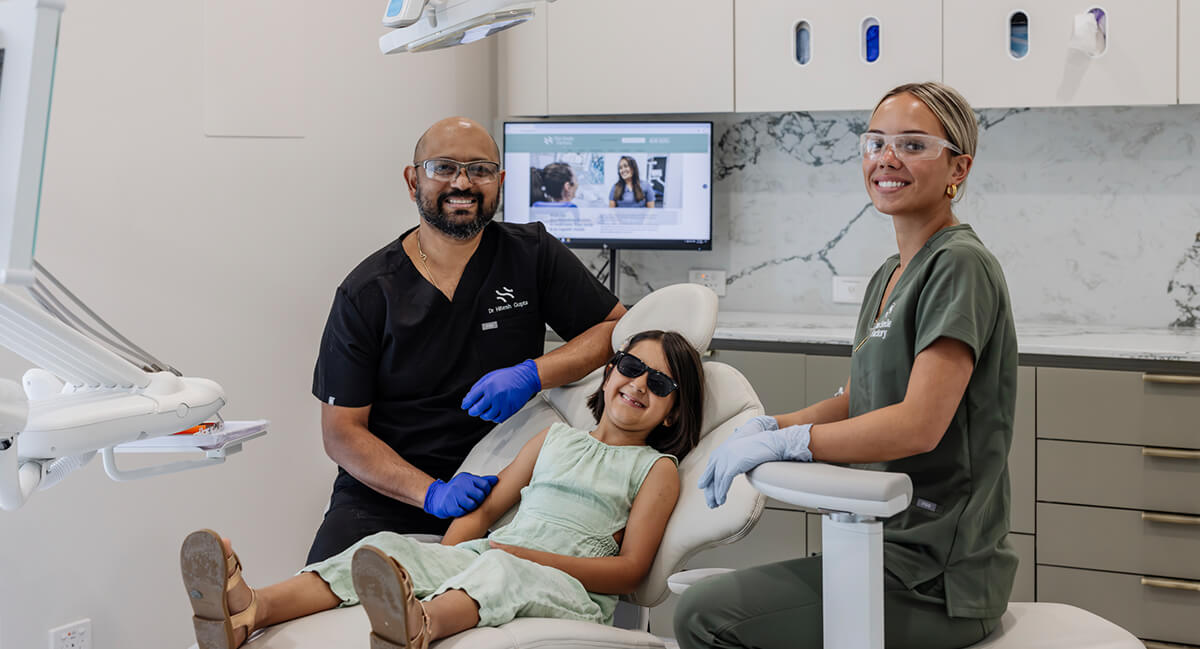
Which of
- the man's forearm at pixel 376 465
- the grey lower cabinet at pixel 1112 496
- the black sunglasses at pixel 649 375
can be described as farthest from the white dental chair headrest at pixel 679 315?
the grey lower cabinet at pixel 1112 496

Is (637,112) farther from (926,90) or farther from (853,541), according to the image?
(853,541)

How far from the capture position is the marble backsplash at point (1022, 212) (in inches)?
127

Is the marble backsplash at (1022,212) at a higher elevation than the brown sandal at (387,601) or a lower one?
higher

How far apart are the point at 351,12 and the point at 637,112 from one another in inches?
38.0

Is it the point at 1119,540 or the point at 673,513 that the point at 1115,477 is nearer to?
the point at 1119,540

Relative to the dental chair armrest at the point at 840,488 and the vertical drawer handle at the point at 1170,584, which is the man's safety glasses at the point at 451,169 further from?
the vertical drawer handle at the point at 1170,584

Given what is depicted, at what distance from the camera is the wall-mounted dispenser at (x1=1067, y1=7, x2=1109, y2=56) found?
2982 mm

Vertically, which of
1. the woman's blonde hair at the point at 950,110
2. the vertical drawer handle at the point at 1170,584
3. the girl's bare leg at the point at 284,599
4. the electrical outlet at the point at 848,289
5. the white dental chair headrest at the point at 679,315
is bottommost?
the vertical drawer handle at the point at 1170,584

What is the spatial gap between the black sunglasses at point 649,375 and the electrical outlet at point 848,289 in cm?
159

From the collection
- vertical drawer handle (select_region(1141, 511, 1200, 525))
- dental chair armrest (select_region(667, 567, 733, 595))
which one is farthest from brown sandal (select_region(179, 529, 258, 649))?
vertical drawer handle (select_region(1141, 511, 1200, 525))

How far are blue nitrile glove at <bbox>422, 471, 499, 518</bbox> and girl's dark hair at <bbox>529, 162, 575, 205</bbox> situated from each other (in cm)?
155

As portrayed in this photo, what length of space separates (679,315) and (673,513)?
465mm

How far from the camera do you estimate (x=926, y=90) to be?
5.63ft

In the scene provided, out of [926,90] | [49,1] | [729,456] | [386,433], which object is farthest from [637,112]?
[49,1]
